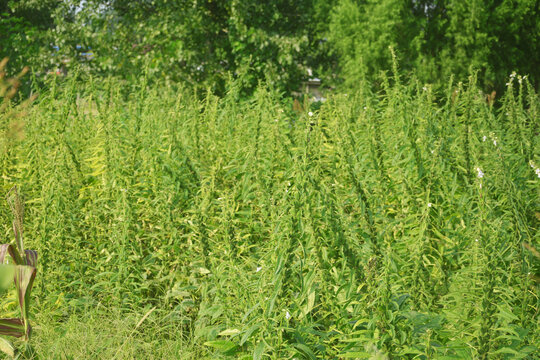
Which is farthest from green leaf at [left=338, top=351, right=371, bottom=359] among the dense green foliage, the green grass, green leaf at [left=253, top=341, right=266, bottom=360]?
the dense green foliage

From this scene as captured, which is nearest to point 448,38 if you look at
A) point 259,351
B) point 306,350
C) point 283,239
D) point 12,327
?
point 283,239

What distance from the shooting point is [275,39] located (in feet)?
30.0

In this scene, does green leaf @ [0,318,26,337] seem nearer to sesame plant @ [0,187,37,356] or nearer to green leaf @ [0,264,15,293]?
sesame plant @ [0,187,37,356]

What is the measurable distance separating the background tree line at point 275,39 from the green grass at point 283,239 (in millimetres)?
4853

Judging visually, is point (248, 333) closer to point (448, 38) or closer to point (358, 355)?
point (358, 355)

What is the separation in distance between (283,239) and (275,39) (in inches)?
282

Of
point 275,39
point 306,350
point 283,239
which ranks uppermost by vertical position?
point 275,39

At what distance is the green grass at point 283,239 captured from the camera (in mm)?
2312

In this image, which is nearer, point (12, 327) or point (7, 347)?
point (7, 347)

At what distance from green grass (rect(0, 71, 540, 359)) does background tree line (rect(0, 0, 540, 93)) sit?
15.9 feet

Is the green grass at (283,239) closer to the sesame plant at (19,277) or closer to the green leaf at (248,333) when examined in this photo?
the green leaf at (248,333)

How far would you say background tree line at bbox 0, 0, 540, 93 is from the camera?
907 centimetres

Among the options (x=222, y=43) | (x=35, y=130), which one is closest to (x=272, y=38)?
(x=222, y=43)

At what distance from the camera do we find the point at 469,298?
7.61 ft
